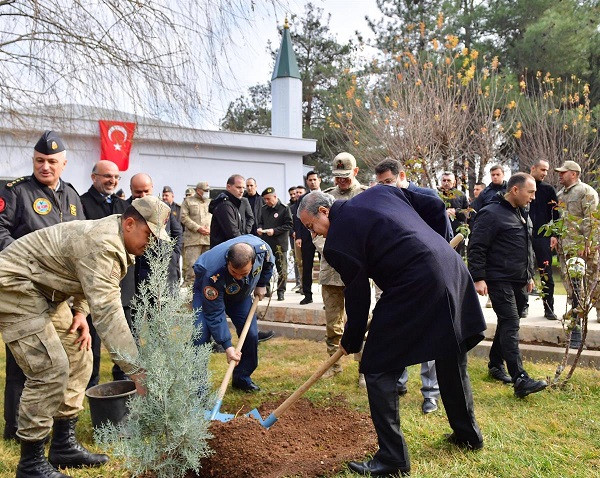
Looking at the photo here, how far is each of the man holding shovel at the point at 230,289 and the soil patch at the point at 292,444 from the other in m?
0.71

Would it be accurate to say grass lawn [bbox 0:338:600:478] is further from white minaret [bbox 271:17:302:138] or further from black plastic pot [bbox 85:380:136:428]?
white minaret [bbox 271:17:302:138]

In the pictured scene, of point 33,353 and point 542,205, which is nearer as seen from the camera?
point 33,353

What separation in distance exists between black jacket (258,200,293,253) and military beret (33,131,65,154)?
5726 millimetres

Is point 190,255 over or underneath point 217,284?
underneath

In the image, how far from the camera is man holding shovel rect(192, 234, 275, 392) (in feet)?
15.2

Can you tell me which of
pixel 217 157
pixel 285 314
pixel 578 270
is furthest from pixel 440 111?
pixel 578 270

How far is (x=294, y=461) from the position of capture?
372 cm

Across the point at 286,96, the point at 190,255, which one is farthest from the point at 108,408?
the point at 286,96

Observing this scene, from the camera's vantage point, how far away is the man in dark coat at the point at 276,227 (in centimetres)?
964

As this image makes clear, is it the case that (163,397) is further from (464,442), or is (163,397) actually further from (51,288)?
(464,442)

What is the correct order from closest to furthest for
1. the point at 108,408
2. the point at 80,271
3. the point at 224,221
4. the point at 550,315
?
1. the point at 80,271
2. the point at 108,408
3. the point at 550,315
4. the point at 224,221

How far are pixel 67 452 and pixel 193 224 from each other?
19.6 ft

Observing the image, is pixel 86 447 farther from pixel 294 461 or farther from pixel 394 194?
pixel 394 194

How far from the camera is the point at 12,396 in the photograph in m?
4.22
